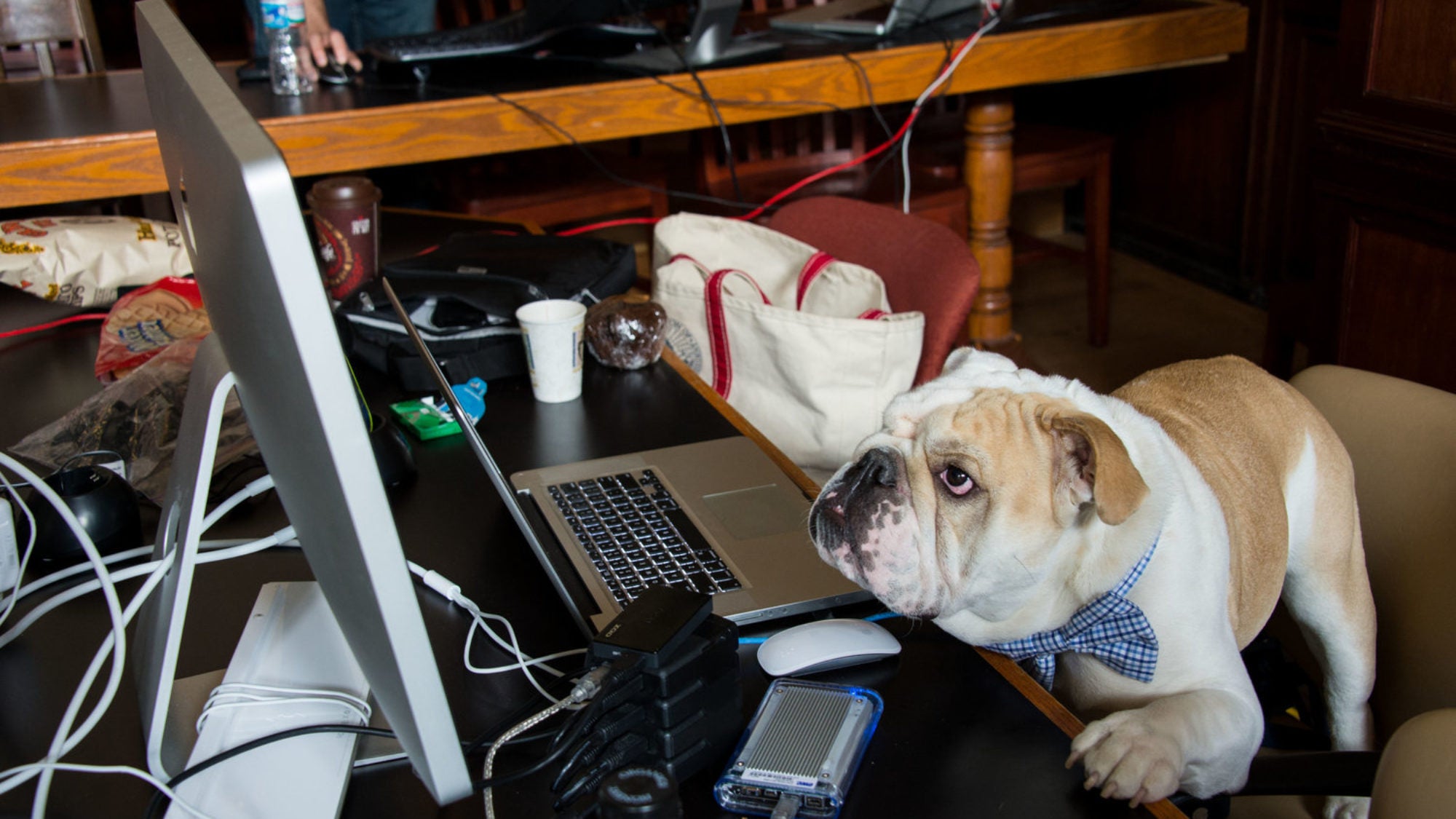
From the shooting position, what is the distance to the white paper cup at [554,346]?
1377 millimetres

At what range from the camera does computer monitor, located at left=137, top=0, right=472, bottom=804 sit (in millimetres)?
480

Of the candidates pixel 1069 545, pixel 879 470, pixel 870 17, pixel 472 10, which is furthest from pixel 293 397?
pixel 472 10

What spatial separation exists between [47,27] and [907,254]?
2.24 metres

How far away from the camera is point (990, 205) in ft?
8.85

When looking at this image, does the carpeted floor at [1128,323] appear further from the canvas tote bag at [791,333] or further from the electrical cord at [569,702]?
the electrical cord at [569,702]

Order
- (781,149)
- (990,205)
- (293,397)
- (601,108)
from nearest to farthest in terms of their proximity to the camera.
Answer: (293,397), (601,108), (990,205), (781,149)

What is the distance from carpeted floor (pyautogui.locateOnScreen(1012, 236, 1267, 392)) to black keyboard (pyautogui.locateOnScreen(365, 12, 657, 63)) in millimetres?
1535

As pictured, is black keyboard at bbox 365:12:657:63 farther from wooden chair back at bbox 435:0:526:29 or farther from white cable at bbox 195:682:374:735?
white cable at bbox 195:682:374:735

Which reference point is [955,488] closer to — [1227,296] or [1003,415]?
[1003,415]

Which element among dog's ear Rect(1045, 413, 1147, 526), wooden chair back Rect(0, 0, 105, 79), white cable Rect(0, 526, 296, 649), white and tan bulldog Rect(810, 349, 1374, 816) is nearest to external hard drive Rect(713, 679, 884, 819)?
white and tan bulldog Rect(810, 349, 1374, 816)

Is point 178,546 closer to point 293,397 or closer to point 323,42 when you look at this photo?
point 293,397

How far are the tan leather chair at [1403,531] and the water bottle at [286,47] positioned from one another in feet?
5.80

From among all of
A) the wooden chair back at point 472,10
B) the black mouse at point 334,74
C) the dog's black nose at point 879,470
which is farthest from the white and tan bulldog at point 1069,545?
the wooden chair back at point 472,10

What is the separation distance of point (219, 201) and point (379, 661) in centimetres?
24
